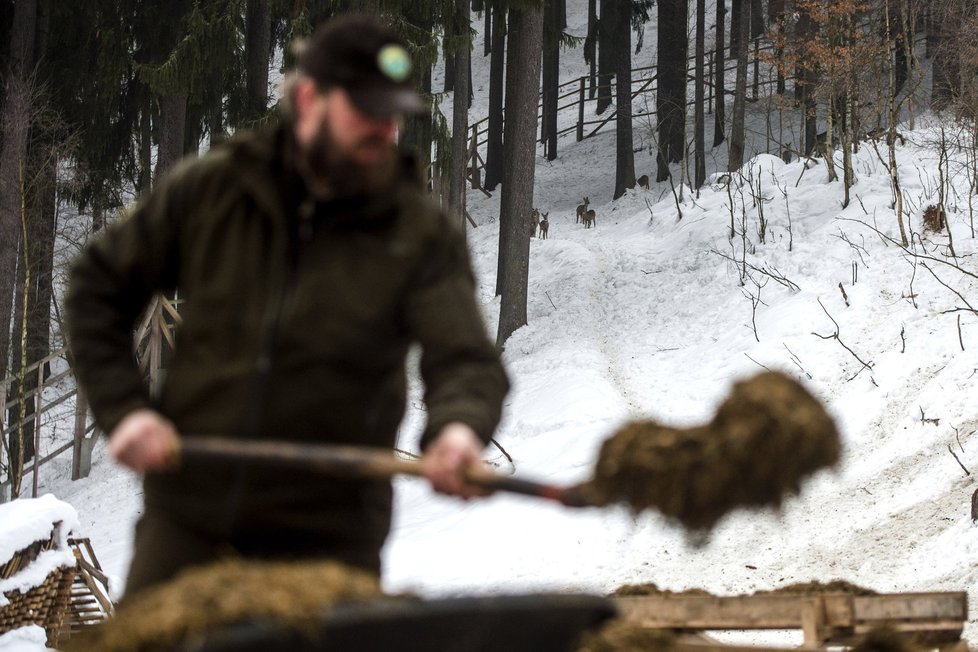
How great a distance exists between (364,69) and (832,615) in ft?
6.66

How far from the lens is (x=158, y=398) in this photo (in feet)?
8.29

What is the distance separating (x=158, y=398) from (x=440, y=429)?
62cm

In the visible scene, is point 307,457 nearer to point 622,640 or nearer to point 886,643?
point 622,640

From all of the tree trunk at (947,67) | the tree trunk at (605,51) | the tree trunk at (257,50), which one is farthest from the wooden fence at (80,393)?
the tree trunk at (605,51)

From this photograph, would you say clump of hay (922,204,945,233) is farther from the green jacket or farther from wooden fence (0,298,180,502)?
the green jacket

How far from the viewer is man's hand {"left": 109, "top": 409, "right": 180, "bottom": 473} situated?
2.29 meters

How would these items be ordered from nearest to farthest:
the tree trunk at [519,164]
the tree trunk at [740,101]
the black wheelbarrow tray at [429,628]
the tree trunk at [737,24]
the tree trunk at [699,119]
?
1. the black wheelbarrow tray at [429,628]
2. the tree trunk at [519,164]
3. the tree trunk at [740,101]
4. the tree trunk at [699,119]
5. the tree trunk at [737,24]

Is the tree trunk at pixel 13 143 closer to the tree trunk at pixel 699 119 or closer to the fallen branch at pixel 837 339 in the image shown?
the fallen branch at pixel 837 339

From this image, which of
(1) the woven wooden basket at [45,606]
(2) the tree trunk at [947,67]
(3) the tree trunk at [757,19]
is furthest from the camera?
(3) the tree trunk at [757,19]

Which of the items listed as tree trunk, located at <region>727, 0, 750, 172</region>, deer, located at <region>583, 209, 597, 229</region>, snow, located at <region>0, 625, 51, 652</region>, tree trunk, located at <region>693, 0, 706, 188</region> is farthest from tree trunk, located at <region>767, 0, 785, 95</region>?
snow, located at <region>0, 625, 51, 652</region>

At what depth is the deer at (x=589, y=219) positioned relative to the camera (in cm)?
2688

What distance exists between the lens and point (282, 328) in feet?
7.65

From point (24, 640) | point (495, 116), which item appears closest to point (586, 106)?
point (495, 116)

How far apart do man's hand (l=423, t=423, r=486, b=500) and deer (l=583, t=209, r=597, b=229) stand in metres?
24.7
